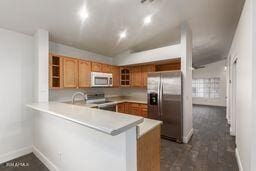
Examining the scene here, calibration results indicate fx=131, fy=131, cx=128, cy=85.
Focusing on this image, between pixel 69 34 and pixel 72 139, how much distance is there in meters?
2.40

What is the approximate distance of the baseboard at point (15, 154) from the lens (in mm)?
2551

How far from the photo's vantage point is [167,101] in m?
3.50

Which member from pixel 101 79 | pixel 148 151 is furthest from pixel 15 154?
pixel 148 151

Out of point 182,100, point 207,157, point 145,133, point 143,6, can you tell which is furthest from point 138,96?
point 145,133

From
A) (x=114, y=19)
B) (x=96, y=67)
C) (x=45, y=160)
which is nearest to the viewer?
(x=45, y=160)

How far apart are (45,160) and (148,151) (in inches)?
79.8

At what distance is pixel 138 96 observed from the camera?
17.2 ft

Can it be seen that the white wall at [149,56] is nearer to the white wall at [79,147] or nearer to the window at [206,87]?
the white wall at [79,147]

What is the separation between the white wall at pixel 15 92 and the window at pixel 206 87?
9996mm

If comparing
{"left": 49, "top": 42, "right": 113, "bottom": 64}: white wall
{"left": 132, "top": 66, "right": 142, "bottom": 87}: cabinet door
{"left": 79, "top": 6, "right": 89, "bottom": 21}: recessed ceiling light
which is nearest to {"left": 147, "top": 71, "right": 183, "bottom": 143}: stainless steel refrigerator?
{"left": 132, "top": 66, "right": 142, "bottom": 87}: cabinet door

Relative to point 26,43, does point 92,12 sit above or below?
above

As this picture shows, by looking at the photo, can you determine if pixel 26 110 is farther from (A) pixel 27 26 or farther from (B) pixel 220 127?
(B) pixel 220 127

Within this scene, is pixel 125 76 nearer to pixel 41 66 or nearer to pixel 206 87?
pixel 41 66

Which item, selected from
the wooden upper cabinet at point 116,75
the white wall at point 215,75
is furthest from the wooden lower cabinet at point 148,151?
the white wall at point 215,75
